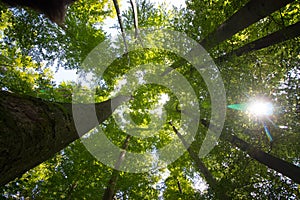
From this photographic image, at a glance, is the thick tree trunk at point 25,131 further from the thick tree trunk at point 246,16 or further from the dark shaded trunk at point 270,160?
the dark shaded trunk at point 270,160

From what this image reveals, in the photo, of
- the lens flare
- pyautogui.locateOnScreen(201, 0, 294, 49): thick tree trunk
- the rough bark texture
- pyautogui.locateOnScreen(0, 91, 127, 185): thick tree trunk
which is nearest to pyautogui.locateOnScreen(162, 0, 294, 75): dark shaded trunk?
pyautogui.locateOnScreen(201, 0, 294, 49): thick tree trunk

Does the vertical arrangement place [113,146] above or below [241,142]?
above

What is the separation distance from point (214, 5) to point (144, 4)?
4448 millimetres

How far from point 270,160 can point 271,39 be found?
12.7 feet

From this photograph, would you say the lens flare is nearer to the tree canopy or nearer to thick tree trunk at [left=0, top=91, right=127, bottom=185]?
the tree canopy

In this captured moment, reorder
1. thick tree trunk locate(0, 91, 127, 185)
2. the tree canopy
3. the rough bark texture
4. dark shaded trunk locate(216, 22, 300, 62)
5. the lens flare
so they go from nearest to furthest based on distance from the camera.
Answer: thick tree trunk locate(0, 91, 127, 185) < the rough bark texture < the tree canopy < dark shaded trunk locate(216, 22, 300, 62) < the lens flare

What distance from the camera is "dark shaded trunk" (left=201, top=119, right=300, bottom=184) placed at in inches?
217

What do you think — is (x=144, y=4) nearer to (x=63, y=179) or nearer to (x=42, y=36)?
(x=42, y=36)

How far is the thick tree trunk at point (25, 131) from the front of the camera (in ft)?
5.62

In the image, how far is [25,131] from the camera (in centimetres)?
194

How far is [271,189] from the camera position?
239 inches

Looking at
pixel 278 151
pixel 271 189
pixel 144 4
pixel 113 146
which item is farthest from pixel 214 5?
pixel 113 146

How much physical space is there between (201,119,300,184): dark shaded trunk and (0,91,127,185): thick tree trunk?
605 centimetres

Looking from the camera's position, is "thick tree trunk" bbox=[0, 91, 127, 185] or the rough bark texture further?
the rough bark texture
